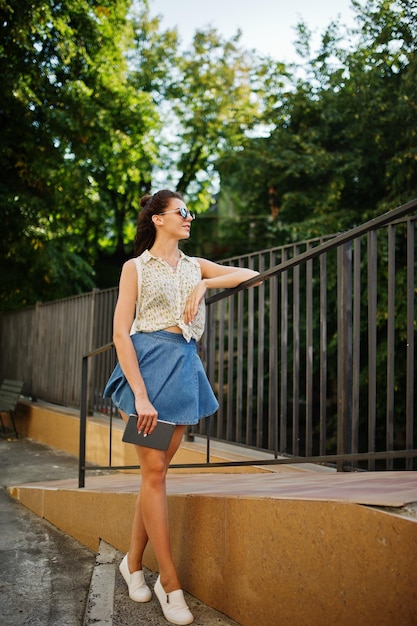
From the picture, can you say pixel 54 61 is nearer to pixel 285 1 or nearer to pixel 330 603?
pixel 285 1

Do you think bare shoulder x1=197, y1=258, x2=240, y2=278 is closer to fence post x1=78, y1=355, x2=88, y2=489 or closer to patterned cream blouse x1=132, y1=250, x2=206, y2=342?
patterned cream blouse x1=132, y1=250, x2=206, y2=342

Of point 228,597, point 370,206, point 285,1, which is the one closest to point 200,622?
point 228,597

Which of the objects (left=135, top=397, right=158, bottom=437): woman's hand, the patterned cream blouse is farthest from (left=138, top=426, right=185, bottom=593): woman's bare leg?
the patterned cream blouse

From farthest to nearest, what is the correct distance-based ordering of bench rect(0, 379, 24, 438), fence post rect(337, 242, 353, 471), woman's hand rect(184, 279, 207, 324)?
1. bench rect(0, 379, 24, 438)
2. fence post rect(337, 242, 353, 471)
3. woman's hand rect(184, 279, 207, 324)

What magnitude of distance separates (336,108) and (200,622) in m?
Answer: 13.8

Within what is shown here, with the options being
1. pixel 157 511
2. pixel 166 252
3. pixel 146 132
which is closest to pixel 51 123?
pixel 146 132

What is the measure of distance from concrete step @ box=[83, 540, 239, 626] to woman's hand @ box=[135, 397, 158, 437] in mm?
755

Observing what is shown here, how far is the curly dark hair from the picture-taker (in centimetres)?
294

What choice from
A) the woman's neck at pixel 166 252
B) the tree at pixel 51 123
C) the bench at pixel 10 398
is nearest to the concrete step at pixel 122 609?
the woman's neck at pixel 166 252

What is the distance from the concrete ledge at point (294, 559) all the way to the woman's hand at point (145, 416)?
1.41ft

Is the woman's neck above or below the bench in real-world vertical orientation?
above

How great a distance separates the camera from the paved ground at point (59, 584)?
268cm

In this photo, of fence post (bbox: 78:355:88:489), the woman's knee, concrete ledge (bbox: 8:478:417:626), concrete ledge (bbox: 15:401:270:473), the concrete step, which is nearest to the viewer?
concrete ledge (bbox: 8:478:417:626)

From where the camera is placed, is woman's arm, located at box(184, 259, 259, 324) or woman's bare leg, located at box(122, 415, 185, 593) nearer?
woman's bare leg, located at box(122, 415, 185, 593)
